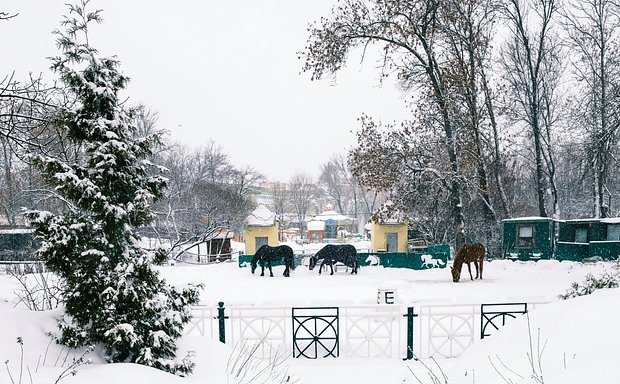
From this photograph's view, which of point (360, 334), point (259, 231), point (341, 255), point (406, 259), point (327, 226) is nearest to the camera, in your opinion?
point (360, 334)

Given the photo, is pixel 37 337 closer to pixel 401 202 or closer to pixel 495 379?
pixel 495 379

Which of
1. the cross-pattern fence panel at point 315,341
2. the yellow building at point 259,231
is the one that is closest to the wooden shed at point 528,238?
the yellow building at point 259,231

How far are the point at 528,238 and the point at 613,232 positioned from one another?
11.0ft

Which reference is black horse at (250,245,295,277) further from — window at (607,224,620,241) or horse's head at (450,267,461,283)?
window at (607,224,620,241)

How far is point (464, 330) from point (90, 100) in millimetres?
9054

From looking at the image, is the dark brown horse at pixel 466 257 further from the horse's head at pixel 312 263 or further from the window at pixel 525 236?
the horse's head at pixel 312 263

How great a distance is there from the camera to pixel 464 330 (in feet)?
31.1

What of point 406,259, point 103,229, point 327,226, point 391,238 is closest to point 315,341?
point 103,229

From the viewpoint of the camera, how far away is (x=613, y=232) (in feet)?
57.3

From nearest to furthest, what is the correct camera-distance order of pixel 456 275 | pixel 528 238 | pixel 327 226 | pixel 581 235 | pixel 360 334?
1. pixel 360 334
2. pixel 456 275
3. pixel 581 235
4. pixel 528 238
5. pixel 327 226

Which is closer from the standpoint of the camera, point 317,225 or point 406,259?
point 406,259

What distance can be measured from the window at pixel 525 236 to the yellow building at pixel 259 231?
513 inches

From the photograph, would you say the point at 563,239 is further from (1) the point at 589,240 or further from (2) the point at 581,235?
(1) the point at 589,240

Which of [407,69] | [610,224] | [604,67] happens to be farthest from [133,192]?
[604,67]
